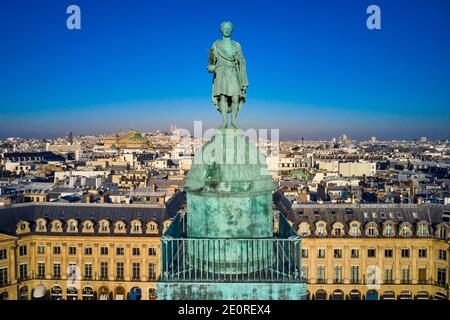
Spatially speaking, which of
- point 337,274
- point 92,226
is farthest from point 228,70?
point 337,274

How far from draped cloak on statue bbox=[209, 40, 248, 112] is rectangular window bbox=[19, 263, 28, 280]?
47422 mm

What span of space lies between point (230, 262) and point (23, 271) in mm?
47357

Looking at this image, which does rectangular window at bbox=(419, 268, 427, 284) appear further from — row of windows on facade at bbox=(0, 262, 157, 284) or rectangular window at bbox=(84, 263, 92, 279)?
rectangular window at bbox=(84, 263, 92, 279)

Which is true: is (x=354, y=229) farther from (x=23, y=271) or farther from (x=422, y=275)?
(x=23, y=271)


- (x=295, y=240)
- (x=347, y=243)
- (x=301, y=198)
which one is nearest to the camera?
(x=295, y=240)

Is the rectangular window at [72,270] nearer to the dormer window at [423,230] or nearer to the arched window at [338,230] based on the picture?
the arched window at [338,230]

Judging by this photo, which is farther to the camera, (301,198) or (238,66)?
(301,198)

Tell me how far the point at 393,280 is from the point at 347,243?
6364mm

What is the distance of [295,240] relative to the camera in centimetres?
925

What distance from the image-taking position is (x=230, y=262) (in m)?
9.26

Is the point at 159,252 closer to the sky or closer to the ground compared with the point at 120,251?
closer to the sky
